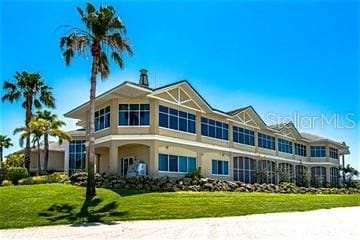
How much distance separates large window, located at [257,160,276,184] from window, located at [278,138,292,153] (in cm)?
366

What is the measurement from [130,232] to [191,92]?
21825 mm

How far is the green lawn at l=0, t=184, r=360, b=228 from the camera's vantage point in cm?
1894

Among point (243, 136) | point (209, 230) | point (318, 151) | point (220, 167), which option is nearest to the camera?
point (209, 230)

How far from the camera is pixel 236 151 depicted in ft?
138

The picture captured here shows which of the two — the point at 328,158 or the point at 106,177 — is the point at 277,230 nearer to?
the point at 106,177

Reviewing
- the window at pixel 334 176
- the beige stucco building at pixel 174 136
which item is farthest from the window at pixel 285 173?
the window at pixel 334 176

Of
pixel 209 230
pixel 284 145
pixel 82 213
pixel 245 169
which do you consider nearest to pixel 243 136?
pixel 245 169

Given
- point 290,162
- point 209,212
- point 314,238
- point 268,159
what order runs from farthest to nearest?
point 290,162 < point 268,159 < point 209,212 < point 314,238

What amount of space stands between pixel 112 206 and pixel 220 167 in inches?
771

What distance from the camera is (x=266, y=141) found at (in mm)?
49281

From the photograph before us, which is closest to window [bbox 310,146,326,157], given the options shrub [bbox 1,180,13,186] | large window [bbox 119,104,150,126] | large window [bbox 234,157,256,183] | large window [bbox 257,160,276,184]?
large window [bbox 257,160,276,184]

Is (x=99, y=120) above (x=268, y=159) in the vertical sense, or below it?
above

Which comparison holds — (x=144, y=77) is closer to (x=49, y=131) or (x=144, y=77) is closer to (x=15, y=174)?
(x=49, y=131)

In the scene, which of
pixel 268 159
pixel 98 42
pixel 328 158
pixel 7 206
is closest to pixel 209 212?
pixel 7 206
